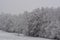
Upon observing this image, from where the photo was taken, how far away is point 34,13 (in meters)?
42.8

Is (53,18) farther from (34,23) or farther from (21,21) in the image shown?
(21,21)

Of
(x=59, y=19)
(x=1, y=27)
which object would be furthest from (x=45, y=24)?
(x=1, y=27)

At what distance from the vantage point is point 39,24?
4112cm

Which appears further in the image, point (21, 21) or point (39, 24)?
point (21, 21)

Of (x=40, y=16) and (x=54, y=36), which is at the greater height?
(x=40, y=16)

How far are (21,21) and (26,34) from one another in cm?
1157

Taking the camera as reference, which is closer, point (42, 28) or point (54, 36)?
point (54, 36)

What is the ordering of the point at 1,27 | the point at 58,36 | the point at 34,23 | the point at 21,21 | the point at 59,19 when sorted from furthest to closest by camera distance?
the point at 1,27, the point at 21,21, the point at 34,23, the point at 59,19, the point at 58,36

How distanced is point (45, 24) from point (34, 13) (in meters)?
5.24

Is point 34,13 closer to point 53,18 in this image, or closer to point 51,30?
point 53,18

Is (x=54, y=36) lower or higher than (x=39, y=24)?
lower

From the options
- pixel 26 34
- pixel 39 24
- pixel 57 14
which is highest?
pixel 57 14

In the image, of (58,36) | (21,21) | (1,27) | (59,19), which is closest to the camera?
(58,36)

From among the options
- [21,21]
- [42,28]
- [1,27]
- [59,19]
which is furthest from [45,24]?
[1,27]
